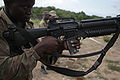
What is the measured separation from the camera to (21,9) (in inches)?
77.7

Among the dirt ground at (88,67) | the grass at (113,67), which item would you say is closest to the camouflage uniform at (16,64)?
the dirt ground at (88,67)

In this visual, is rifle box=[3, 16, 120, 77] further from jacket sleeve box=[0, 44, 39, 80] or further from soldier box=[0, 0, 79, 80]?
jacket sleeve box=[0, 44, 39, 80]

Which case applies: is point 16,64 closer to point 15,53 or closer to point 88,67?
point 15,53

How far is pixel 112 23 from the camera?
98.0 inches

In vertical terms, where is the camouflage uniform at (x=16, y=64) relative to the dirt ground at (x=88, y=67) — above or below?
above

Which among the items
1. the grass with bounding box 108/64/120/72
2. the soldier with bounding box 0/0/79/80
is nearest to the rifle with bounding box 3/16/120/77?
the soldier with bounding box 0/0/79/80

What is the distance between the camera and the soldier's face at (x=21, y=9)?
1.95 metres

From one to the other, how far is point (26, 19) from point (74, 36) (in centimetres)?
52

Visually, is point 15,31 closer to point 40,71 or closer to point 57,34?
point 57,34

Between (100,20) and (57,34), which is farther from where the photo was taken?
(100,20)


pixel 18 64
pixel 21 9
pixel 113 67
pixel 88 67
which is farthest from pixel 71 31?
pixel 113 67

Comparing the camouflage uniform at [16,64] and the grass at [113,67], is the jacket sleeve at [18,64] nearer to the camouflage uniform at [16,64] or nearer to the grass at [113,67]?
the camouflage uniform at [16,64]

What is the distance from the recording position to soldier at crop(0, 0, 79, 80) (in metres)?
1.78

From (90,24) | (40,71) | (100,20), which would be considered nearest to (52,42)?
(90,24)
